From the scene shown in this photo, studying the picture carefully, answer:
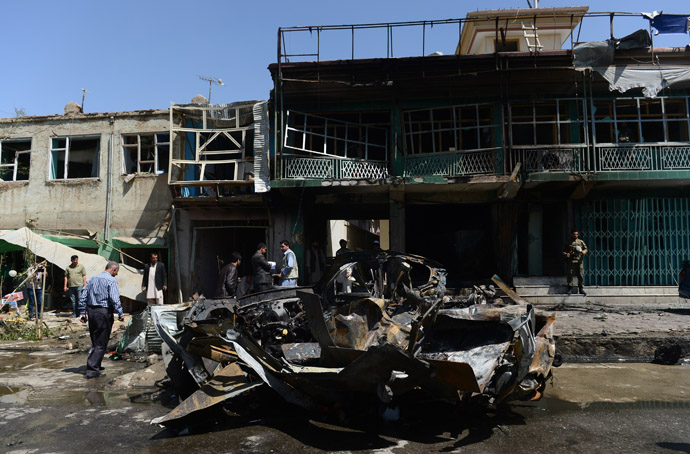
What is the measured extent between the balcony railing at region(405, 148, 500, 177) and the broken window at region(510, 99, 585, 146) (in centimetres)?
128

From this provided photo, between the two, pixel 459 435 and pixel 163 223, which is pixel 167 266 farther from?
pixel 459 435

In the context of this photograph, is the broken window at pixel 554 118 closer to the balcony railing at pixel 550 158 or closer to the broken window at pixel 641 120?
the balcony railing at pixel 550 158

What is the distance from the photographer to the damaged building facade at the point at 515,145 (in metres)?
12.5

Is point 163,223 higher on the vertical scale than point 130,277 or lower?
higher

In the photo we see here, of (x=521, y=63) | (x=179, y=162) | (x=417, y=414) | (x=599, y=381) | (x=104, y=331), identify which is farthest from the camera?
(x=179, y=162)

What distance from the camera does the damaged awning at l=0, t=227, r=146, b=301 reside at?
12.4 m

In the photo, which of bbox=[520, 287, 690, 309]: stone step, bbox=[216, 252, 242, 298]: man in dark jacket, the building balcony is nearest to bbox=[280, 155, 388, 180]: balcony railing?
the building balcony

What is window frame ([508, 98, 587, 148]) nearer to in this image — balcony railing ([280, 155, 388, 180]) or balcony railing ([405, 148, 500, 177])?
balcony railing ([405, 148, 500, 177])

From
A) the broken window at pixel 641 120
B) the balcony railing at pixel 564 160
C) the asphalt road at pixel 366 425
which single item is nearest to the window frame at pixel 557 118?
the balcony railing at pixel 564 160

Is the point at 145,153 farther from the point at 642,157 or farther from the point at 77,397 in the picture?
the point at 642,157

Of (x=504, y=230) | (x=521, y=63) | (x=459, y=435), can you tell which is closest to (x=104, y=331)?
(x=459, y=435)

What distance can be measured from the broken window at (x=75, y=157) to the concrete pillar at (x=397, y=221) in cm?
939

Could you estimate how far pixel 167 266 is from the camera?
1441 cm

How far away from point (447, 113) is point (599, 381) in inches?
377
